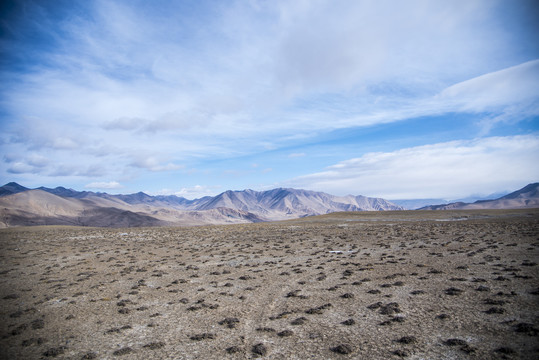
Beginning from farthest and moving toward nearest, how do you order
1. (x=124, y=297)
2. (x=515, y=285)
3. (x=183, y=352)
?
(x=124, y=297)
(x=515, y=285)
(x=183, y=352)

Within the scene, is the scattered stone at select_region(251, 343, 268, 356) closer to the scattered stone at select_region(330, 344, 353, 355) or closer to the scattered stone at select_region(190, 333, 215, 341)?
the scattered stone at select_region(190, 333, 215, 341)

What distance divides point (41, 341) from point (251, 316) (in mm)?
7066

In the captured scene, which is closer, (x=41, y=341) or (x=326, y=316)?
(x=41, y=341)

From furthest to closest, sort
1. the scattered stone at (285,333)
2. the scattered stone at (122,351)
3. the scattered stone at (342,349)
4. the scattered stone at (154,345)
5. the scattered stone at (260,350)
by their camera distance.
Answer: the scattered stone at (285,333) < the scattered stone at (154,345) < the scattered stone at (122,351) < the scattered stone at (260,350) < the scattered stone at (342,349)

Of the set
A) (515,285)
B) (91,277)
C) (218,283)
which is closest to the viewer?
(515,285)

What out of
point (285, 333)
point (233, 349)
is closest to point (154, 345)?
point (233, 349)

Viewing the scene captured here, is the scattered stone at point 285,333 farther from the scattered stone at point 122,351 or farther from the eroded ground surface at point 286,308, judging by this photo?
the scattered stone at point 122,351

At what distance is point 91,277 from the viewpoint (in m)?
18.3

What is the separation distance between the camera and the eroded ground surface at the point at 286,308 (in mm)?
8164

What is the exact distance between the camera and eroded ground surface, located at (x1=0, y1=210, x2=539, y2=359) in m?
Answer: 8.16

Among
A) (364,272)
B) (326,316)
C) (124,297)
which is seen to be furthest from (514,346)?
(124,297)

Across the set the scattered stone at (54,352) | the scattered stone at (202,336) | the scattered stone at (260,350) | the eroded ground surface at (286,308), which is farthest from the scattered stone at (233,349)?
the scattered stone at (54,352)

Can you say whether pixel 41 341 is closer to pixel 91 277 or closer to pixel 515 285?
pixel 91 277

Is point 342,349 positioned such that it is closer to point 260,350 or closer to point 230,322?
point 260,350
